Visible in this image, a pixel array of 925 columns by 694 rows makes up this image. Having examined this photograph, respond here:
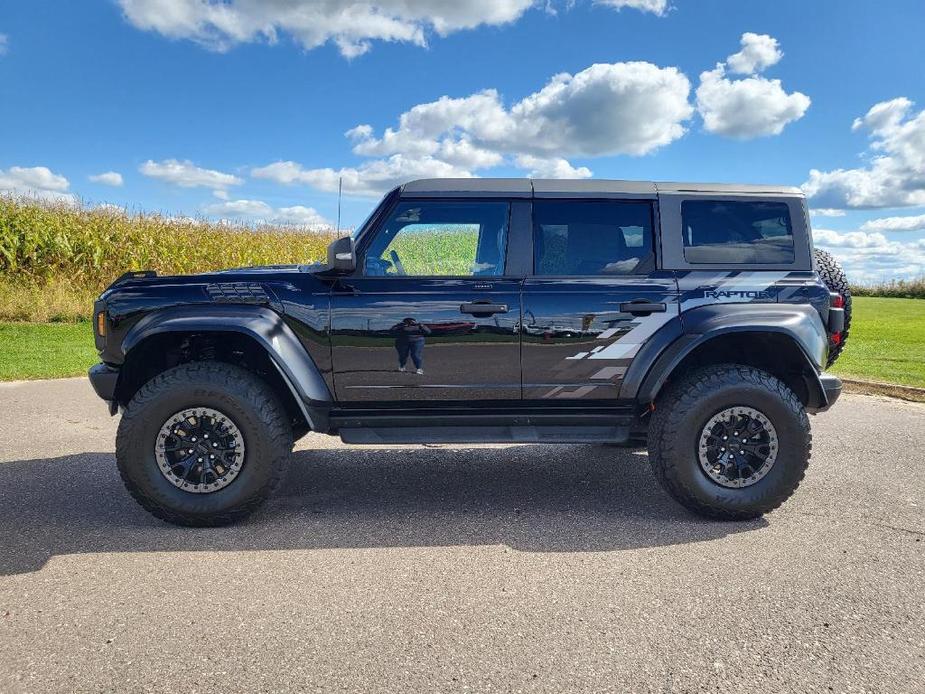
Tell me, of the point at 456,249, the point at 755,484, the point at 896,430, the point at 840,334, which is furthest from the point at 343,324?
the point at 896,430

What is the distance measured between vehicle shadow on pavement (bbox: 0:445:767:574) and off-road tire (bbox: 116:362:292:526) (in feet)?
0.48

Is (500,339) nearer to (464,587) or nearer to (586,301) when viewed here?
(586,301)

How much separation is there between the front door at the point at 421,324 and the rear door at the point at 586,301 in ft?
0.46

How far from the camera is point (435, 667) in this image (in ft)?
8.40

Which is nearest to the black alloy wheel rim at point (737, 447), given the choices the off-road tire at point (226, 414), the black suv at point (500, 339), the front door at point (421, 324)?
the black suv at point (500, 339)

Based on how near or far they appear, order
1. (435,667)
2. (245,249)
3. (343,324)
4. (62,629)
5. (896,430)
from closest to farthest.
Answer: (435,667)
(62,629)
(343,324)
(896,430)
(245,249)

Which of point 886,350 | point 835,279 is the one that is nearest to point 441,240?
point 835,279

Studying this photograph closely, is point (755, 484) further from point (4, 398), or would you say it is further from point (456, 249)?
point (4, 398)

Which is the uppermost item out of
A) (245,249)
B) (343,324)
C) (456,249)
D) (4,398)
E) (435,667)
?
(245,249)

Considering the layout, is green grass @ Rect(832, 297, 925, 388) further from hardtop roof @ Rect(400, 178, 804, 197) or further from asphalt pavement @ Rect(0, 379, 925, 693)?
A: hardtop roof @ Rect(400, 178, 804, 197)

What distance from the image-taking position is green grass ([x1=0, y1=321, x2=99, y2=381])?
9328mm

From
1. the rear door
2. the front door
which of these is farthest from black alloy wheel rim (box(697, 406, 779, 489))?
the front door

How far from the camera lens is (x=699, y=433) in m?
4.14

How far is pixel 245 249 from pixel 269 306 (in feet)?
51.9
